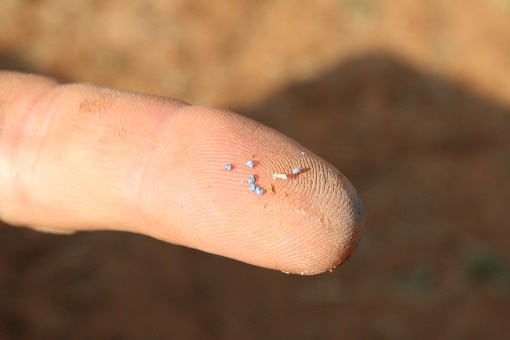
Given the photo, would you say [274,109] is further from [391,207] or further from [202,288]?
[202,288]

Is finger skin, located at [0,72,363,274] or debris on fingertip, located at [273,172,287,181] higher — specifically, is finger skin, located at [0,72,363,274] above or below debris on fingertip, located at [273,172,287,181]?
below

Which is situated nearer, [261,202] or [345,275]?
[261,202]

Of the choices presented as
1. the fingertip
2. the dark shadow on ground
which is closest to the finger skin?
the fingertip

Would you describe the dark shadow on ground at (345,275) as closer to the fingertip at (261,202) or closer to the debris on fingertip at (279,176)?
the fingertip at (261,202)

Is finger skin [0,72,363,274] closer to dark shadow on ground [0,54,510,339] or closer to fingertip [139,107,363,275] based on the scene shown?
fingertip [139,107,363,275]

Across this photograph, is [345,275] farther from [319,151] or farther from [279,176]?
[279,176]

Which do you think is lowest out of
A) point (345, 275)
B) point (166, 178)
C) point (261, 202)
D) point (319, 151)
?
point (345, 275)

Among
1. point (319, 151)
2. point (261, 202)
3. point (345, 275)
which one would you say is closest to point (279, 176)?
point (261, 202)
